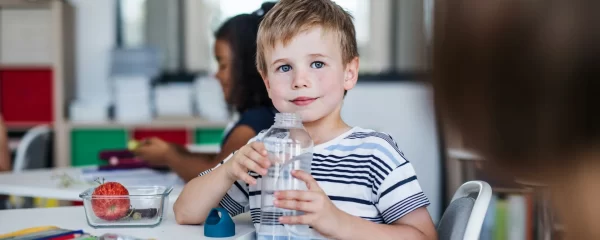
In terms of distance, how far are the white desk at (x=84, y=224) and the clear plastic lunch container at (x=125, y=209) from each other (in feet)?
0.05

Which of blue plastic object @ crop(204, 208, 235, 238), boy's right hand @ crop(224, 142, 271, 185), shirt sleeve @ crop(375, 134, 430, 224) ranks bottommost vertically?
blue plastic object @ crop(204, 208, 235, 238)

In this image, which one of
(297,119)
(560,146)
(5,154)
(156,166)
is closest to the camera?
(560,146)

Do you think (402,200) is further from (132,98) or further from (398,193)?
(132,98)

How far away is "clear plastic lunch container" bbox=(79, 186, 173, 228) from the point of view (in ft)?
3.76

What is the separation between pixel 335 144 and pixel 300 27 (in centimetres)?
21

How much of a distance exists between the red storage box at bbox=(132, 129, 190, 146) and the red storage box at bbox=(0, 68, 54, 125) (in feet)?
2.17

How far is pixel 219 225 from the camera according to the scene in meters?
1.11

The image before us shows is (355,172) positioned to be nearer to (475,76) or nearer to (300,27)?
(300,27)

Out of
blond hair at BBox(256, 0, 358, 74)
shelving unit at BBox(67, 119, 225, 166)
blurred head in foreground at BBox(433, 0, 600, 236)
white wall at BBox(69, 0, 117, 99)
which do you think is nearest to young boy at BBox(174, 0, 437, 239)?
blond hair at BBox(256, 0, 358, 74)

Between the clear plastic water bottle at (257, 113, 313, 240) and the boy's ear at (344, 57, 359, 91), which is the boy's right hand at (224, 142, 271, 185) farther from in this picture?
the boy's ear at (344, 57, 359, 91)

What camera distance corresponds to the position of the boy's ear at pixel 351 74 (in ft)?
3.58

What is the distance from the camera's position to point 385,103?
4680mm

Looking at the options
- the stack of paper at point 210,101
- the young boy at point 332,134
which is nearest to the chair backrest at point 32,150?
the stack of paper at point 210,101

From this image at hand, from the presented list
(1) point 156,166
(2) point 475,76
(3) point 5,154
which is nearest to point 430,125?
(2) point 475,76
